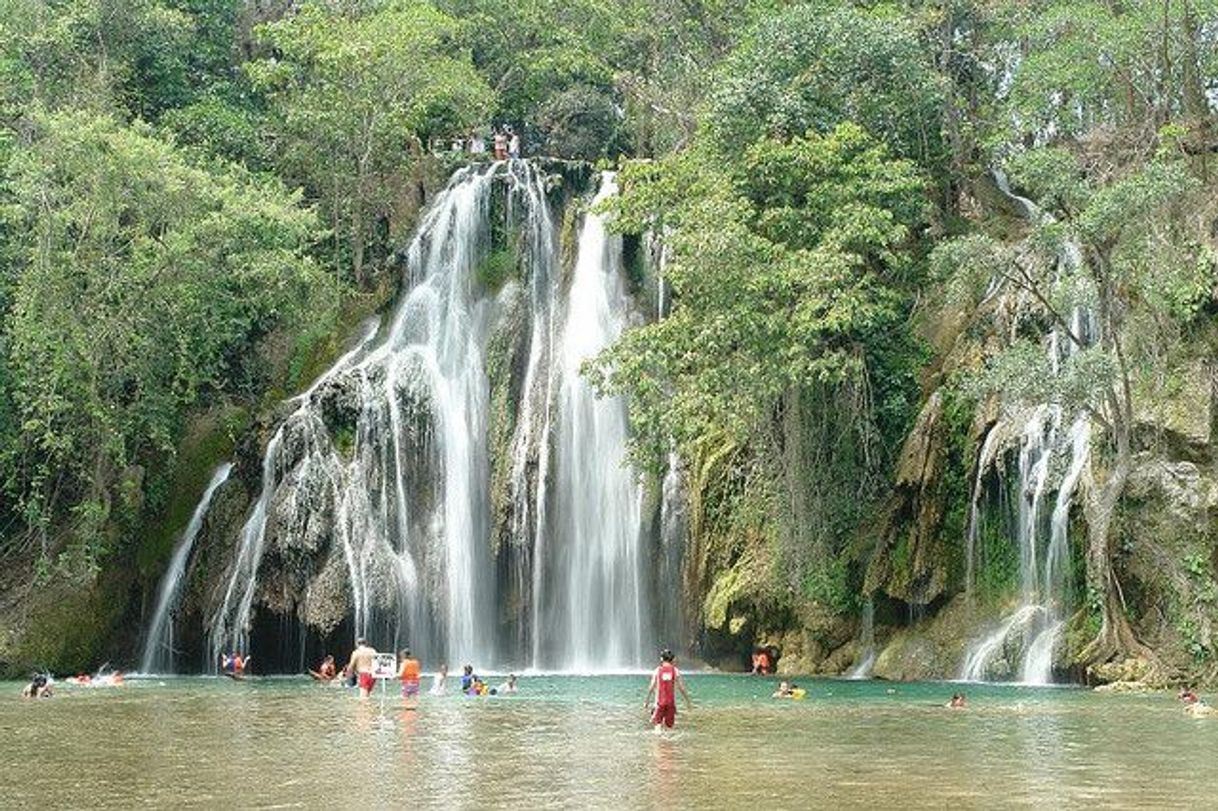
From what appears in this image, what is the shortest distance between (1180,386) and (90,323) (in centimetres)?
2247

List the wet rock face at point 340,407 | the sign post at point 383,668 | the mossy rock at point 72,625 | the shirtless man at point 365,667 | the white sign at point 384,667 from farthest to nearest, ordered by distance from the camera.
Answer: the wet rock face at point 340,407 → the mossy rock at point 72,625 → the shirtless man at point 365,667 → the white sign at point 384,667 → the sign post at point 383,668

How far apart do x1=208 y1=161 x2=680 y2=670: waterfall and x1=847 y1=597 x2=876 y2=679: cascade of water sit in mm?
4792

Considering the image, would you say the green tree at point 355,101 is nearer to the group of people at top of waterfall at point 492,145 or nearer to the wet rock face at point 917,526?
the group of people at top of waterfall at point 492,145

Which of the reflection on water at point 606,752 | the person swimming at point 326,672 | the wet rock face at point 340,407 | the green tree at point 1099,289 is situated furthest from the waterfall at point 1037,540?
the wet rock face at point 340,407

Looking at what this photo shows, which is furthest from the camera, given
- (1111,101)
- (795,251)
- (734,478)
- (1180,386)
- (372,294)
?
(372,294)

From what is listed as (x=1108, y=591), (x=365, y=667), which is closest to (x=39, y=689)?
(x=365, y=667)

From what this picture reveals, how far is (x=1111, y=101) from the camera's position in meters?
32.8

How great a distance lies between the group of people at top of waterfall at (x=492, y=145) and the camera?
42156mm

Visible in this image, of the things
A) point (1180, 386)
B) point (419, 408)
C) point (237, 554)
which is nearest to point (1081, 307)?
point (1180, 386)

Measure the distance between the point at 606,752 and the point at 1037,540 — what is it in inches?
549

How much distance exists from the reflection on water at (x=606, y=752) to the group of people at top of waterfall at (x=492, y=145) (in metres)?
23.1

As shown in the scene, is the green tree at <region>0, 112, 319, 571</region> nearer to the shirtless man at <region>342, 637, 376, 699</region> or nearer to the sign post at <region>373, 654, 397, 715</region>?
the shirtless man at <region>342, 637, 376, 699</region>

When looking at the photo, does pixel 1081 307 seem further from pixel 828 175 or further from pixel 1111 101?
pixel 1111 101

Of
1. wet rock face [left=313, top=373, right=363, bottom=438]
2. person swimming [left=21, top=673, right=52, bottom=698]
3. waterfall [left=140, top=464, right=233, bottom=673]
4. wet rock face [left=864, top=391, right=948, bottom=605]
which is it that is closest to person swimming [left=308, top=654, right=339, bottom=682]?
waterfall [left=140, top=464, right=233, bottom=673]
